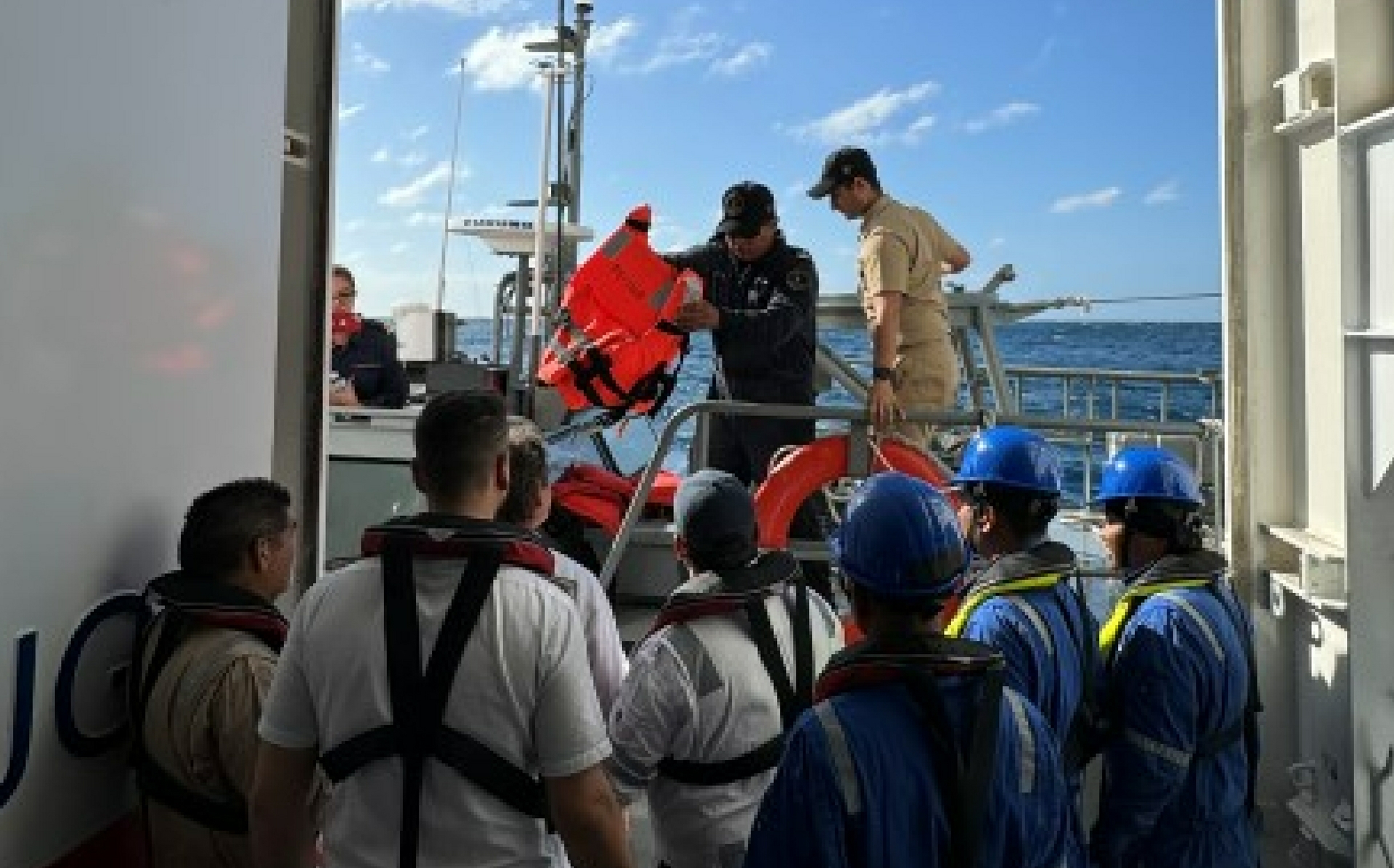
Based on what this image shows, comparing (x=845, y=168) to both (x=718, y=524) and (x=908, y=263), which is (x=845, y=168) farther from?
(x=718, y=524)

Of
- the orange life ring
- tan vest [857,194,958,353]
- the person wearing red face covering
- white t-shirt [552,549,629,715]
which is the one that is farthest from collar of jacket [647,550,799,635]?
the person wearing red face covering

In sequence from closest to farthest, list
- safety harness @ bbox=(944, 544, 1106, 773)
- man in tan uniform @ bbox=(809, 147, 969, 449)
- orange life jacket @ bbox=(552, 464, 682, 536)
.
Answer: safety harness @ bbox=(944, 544, 1106, 773) < man in tan uniform @ bbox=(809, 147, 969, 449) < orange life jacket @ bbox=(552, 464, 682, 536)

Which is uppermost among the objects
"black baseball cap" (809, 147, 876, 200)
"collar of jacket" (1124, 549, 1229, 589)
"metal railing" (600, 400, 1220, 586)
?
"black baseball cap" (809, 147, 876, 200)

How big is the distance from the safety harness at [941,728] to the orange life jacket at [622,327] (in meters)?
2.99

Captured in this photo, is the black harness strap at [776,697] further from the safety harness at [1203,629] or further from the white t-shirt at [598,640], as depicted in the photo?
the safety harness at [1203,629]

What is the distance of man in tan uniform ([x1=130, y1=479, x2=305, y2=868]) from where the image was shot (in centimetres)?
181

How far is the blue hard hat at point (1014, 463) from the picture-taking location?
2365 millimetres

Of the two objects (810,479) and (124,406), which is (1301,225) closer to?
(810,479)

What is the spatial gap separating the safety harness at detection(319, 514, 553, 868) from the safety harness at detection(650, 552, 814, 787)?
1.57 feet

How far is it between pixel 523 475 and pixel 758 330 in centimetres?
193

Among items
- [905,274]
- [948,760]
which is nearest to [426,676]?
[948,760]

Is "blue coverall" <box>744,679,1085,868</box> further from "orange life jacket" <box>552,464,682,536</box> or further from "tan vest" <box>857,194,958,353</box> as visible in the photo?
"orange life jacket" <box>552,464,682,536</box>

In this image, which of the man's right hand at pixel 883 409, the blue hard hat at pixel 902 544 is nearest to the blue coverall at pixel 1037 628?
the blue hard hat at pixel 902 544

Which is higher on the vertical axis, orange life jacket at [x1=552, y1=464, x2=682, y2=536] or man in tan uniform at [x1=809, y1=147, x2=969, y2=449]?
man in tan uniform at [x1=809, y1=147, x2=969, y2=449]
